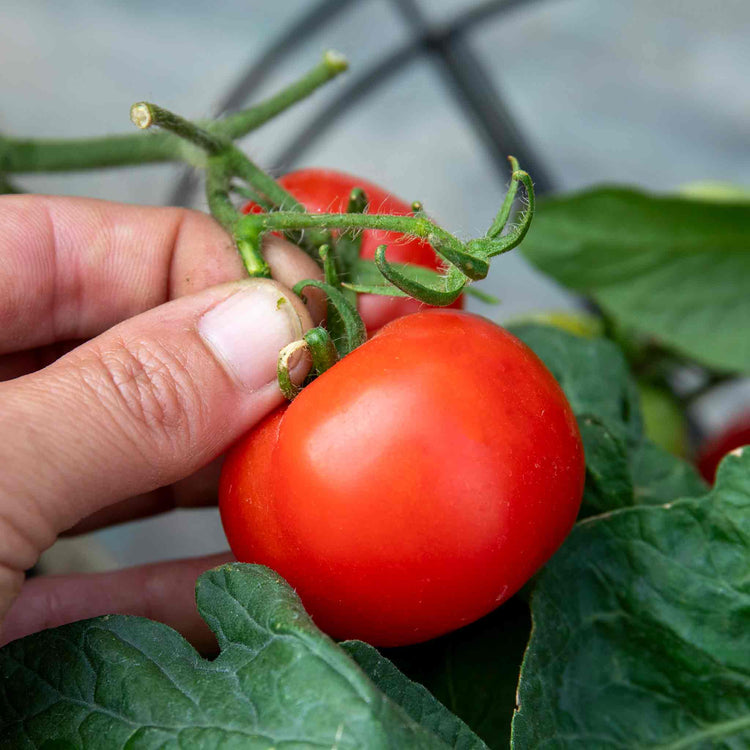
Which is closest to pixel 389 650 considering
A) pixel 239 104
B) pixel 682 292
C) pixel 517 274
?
pixel 682 292

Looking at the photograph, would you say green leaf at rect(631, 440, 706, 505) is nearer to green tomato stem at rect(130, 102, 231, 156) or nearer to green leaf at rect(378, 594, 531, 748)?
green leaf at rect(378, 594, 531, 748)

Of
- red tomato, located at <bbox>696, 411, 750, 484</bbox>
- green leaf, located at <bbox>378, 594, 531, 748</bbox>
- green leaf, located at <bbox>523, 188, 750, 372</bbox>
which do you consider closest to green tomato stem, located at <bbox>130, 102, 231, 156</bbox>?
green leaf, located at <bbox>378, 594, 531, 748</bbox>

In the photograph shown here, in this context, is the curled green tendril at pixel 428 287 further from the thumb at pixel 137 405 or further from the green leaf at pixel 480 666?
the green leaf at pixel 480 666

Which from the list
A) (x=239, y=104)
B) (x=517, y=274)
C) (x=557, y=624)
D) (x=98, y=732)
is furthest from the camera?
(x=517, y=274)

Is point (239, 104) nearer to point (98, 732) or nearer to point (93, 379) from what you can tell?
point (93, 379)

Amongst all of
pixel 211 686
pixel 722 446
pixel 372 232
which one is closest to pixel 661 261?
pixel 722 446

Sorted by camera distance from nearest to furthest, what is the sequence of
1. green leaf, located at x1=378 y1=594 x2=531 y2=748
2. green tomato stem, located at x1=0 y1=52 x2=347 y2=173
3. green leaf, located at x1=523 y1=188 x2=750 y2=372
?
1. green leaf, located at x1=378 y1=594 x2=531 y2=748
2. green tomato stem, located at x1=0 y1=52 x2=347 y2=173
3. green leaf, located at x1=523 y1=188 x2=750 y2=372

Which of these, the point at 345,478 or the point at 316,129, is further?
the point at 316,129
